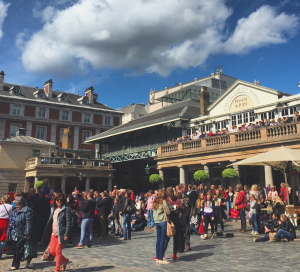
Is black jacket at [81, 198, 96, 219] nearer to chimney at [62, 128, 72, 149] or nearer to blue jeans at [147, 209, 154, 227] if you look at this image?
blue jeans at [147, 209, 154, 227]

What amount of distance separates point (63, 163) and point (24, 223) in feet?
98.6

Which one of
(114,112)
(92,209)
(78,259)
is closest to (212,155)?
(92,209)

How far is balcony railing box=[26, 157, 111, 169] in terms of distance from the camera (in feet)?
116

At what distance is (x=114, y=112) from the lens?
57719mm

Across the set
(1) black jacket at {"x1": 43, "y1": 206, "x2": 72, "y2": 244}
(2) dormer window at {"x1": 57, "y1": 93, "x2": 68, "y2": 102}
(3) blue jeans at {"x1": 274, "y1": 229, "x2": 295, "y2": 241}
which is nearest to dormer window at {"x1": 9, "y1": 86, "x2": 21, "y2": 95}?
(2) dormer window at {"x1": 57, "y1": 93, "x2": 68, "y2": 102}

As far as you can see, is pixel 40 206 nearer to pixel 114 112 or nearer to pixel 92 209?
pixel 92 209

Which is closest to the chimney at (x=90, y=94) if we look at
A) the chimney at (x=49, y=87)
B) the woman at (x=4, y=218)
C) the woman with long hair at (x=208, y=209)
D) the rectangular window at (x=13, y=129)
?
the chimney at (x=49, y=87)

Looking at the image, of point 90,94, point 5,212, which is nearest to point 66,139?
point 90,94

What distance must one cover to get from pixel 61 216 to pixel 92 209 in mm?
3620

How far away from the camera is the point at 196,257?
843 cm

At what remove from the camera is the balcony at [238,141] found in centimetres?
1872

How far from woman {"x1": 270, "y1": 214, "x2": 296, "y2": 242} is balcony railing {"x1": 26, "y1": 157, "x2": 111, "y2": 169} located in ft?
97.9

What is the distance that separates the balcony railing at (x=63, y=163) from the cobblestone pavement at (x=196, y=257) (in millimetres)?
26437

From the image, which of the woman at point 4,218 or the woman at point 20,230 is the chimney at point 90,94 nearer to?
the woman at point 4,218
